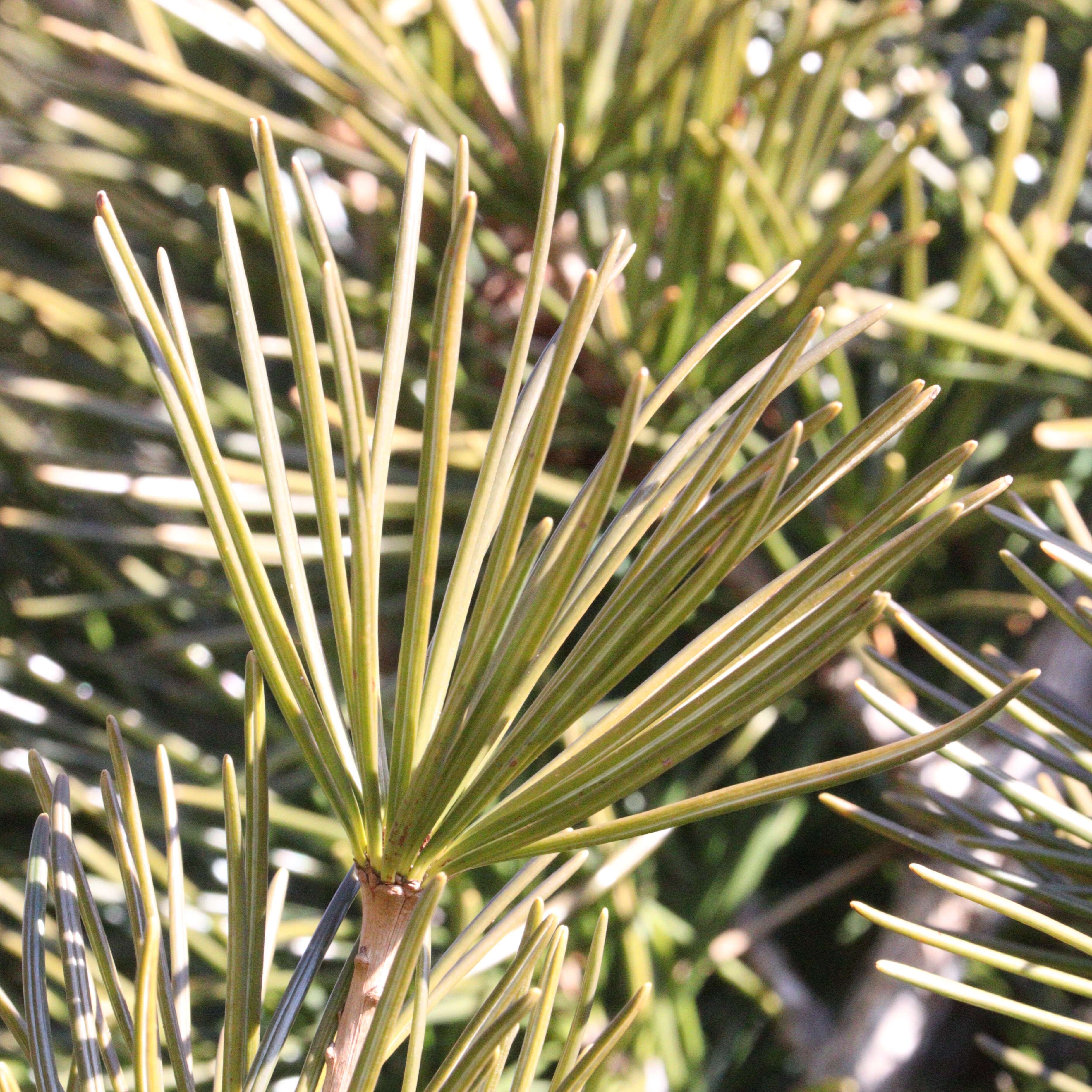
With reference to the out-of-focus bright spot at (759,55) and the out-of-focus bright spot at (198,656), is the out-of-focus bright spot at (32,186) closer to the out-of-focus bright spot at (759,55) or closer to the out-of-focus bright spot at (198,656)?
the out-of-focus bright spot at (198,656)

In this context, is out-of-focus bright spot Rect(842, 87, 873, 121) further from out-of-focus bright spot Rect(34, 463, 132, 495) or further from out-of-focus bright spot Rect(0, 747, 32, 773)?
out-of-focus bright spot Rect(0, 747, 32, 773)

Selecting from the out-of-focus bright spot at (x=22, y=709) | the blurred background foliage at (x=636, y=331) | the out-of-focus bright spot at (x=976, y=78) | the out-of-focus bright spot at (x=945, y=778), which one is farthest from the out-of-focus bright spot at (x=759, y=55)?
the out-of-focus bright spot at (x=22, y=709)

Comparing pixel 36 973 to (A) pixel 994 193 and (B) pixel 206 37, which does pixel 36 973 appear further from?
(B) pixel 206 37

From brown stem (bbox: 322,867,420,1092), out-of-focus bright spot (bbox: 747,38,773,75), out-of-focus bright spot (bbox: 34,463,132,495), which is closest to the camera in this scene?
brown stem (bbox: 322,867,420,1092)

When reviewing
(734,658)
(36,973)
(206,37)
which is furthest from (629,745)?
(206,37)

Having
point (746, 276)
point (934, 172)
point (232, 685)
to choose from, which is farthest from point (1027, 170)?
point (232, 685)

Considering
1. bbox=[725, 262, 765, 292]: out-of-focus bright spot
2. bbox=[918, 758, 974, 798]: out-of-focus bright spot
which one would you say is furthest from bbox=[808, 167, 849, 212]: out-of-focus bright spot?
bbox=[918, 758, 974, 798]: out-of-focus bright spot

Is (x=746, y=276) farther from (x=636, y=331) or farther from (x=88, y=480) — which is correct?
(x=88, y=480)
